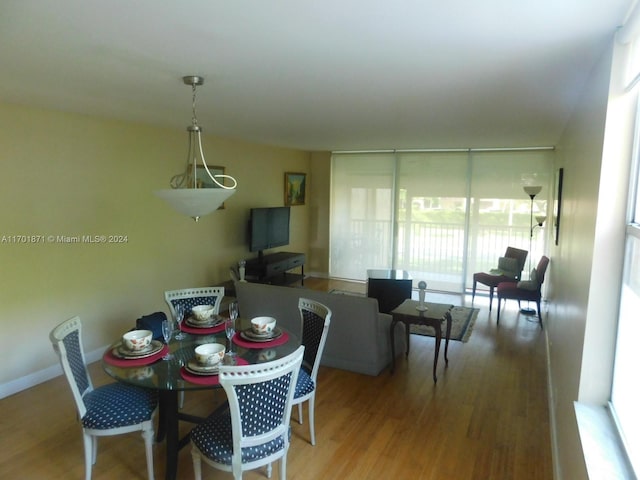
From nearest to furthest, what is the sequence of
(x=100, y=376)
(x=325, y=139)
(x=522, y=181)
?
1. (x=100, y=376)
2. (x=325, y=139)
3. (x=522, y=181)

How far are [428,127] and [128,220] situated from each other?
327 centimetres

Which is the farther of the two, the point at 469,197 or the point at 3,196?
the point at 469,197

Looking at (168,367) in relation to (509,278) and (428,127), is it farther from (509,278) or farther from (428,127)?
(509,278)

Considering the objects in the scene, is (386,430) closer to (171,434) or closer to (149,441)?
(171,434)

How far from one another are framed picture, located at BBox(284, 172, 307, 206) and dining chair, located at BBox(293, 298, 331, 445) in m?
4.24

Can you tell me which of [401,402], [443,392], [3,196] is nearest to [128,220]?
[3,196]

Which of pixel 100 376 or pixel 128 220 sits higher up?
pixel 128 220

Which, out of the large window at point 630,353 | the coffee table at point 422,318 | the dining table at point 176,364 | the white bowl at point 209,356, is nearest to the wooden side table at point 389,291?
the coffee table at point 422,318

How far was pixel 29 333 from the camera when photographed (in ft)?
11.8

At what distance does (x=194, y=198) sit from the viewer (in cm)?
225

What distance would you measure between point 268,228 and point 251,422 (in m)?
4.48

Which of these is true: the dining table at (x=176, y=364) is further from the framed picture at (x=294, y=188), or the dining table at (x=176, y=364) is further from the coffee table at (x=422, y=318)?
the framed picture at (x=294, y=188)

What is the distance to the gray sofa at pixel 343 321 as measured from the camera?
3.75 m

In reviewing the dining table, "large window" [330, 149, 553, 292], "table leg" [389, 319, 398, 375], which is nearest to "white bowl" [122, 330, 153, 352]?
the dining table
